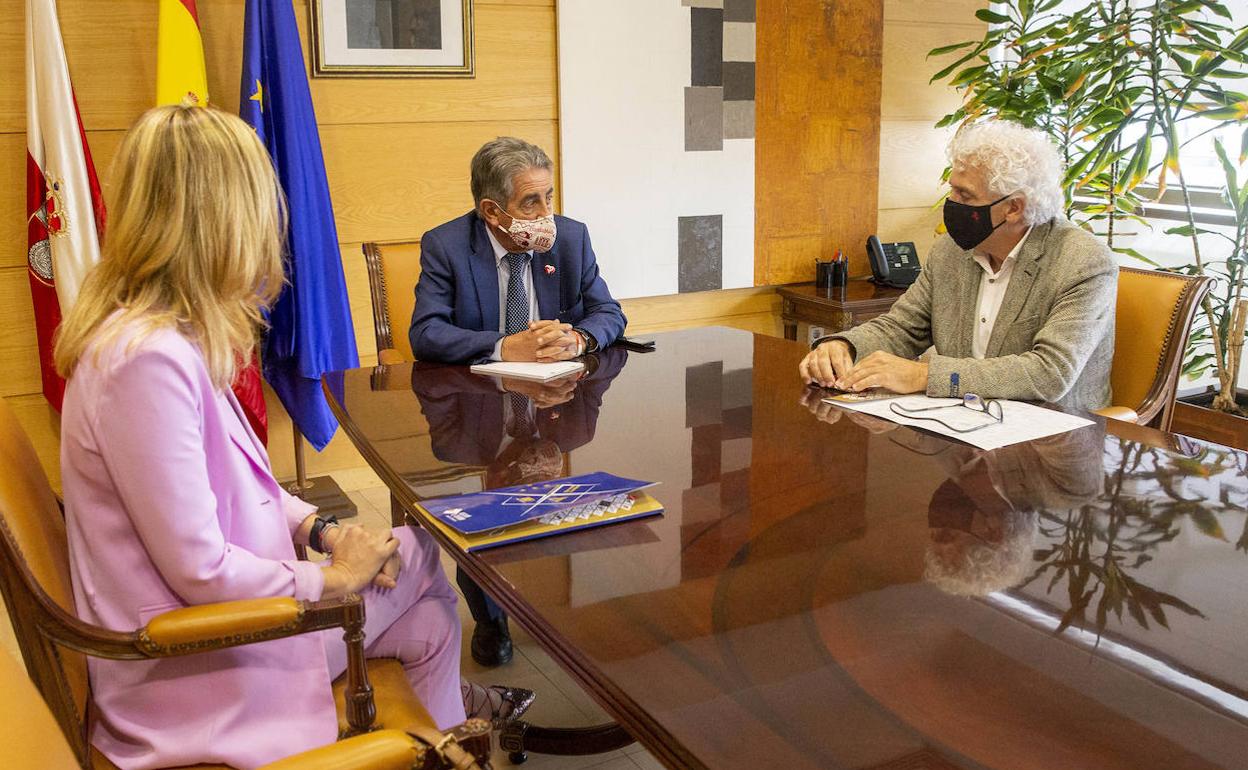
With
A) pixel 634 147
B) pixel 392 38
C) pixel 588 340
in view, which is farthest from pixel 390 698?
pixel 634 147

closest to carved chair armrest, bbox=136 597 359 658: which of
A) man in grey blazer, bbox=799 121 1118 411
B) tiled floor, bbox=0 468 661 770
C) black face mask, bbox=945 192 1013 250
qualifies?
tiled floor, bbox=0 468 661 770

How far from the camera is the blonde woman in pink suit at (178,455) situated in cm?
135

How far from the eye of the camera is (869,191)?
483 cm

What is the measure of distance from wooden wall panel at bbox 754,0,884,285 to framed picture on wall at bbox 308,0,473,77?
1282 millimetres

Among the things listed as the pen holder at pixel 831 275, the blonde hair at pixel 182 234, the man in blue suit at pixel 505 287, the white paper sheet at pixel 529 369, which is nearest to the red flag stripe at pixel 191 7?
the man in blue suit at pixel 505 287

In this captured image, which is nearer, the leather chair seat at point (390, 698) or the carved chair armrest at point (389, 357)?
the leather chair seat at point (390, 698)

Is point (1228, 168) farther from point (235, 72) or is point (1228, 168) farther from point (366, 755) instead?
point (366, 755)

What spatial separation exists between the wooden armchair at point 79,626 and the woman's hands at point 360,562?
17cm

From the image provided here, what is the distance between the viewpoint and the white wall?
13.4ft

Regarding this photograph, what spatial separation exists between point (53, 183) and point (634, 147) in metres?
2.03

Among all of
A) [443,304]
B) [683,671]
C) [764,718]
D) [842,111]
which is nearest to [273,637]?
[683,671]

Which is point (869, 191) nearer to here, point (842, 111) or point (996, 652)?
point (842, 111)

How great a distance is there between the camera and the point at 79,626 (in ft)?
4.32

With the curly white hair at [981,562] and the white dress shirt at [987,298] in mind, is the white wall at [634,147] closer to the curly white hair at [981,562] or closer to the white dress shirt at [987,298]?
the white dress shirt at [987,298]
